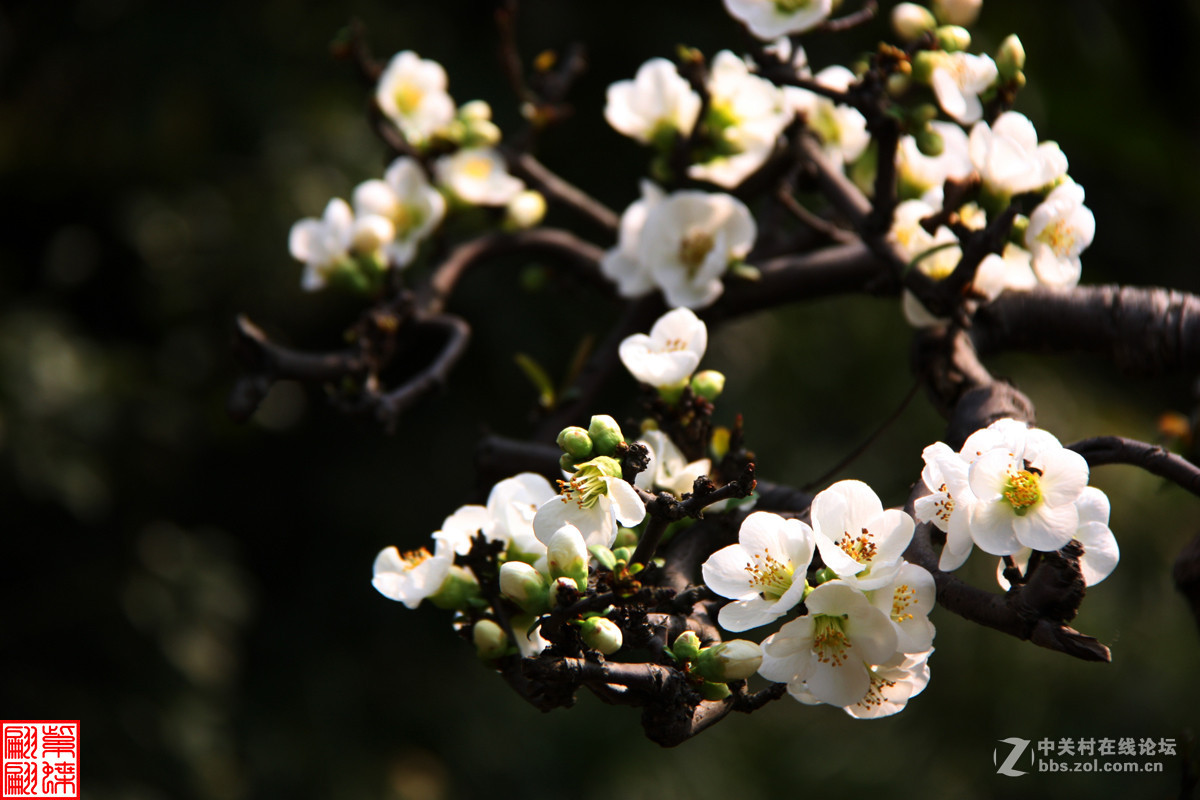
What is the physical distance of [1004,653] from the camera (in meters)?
2.21

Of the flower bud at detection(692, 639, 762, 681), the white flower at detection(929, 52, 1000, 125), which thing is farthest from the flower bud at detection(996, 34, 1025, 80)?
the flower bud at detection(692, 639, 762, 681)

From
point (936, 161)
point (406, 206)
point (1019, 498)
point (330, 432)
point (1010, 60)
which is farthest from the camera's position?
point (330, 432)

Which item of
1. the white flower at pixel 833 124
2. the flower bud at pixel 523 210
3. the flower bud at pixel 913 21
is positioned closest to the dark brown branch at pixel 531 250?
the flower bud at pixel 523 210

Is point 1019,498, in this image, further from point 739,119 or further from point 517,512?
point 739,119

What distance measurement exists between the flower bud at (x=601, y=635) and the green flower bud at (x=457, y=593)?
4.3 inches

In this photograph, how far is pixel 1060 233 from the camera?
63 cm

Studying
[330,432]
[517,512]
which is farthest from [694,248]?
[330,432]

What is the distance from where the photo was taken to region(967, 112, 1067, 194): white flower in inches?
24.7

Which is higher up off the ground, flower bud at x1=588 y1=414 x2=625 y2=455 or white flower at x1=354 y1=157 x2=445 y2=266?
flower bud at x1=588 y1=414 x2=625 y2=455

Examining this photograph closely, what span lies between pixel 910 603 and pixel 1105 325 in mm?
371

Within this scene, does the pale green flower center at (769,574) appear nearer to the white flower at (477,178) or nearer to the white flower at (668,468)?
the white flower at (668,468)

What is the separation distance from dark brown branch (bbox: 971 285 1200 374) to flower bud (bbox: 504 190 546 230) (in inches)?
17.1

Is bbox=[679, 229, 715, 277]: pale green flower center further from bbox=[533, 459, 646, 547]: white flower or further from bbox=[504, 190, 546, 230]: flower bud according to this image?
bbox=[533, 459, 646, 547]: white flower

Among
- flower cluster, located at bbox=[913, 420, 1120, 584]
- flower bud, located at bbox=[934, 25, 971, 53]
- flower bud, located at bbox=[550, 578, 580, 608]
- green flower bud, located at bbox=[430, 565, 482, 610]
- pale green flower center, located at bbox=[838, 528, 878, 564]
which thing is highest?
flower bud, located at bbox=[934, 25, 971, 53]
